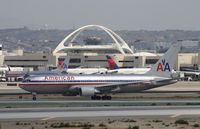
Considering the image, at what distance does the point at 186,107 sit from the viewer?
2207 inches

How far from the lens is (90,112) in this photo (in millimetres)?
50500

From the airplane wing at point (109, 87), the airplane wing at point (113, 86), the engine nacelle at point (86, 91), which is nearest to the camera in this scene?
the engine nacelle at point (86, 91)

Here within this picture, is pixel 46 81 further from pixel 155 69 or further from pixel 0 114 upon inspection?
pixel 0 114

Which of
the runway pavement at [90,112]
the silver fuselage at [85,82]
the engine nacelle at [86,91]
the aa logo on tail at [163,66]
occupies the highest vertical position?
the aa logo on tail at [163,66]

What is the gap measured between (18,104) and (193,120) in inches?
843

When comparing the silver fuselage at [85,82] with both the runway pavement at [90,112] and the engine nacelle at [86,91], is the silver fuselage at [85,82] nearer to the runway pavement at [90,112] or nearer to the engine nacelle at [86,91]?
the engine nacelle at [86,91]

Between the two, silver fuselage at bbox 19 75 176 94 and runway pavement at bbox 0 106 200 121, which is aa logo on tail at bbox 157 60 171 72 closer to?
silver fuselage at bbox 19 75 176 94

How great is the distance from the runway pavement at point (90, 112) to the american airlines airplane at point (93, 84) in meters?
25.6

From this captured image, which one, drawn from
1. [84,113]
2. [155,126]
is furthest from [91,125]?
[84,113]

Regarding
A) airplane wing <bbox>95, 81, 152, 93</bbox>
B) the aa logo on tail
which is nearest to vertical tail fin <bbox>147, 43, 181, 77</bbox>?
the aa logo on tail

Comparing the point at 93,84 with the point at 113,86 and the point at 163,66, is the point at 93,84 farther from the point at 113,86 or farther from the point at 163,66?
the point at 163,66

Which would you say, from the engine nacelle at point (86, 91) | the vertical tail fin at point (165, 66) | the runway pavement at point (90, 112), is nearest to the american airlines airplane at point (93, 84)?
the engine nacelle at point (86, 91)

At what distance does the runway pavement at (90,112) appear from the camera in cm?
4709

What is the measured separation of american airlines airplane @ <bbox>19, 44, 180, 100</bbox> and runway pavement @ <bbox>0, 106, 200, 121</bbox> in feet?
84.0
